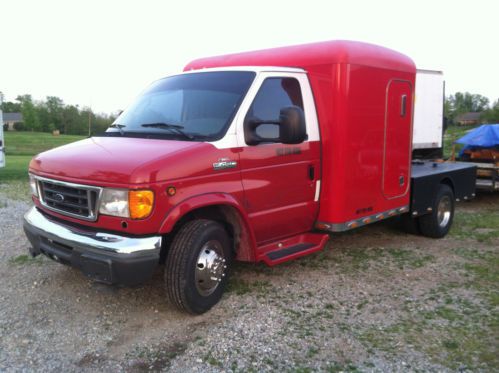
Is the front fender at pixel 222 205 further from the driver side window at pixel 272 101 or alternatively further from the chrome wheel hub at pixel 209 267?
the driver side window at pixel 272 101

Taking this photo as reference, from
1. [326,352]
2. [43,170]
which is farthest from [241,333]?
[43,170]

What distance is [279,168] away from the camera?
16.1 ft

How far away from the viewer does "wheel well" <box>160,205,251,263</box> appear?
436cm

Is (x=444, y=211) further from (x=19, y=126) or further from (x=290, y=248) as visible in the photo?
(x=19, y=126)

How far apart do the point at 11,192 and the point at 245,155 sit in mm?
8614

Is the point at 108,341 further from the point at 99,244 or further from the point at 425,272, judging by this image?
the point at 425,272

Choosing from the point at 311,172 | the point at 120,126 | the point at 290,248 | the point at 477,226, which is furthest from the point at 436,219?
the point at 120,126

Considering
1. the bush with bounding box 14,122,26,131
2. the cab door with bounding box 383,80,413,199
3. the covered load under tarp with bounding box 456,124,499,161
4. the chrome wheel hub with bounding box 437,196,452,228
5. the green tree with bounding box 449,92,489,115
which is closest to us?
the cab door with bounding box 383,80,413,199

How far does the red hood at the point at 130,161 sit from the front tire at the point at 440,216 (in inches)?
169

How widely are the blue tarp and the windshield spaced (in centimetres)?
798

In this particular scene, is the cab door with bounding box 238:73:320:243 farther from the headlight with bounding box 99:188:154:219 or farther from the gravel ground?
the headlight with bounding box 99:188:154:219

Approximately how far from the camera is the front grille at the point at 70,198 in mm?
4039

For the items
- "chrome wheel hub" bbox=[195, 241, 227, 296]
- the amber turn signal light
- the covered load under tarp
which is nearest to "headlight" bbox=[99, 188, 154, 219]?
the amber turn signal light

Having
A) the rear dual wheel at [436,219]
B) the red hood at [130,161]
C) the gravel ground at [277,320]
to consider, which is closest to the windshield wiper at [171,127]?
the red hood at [130,161]
